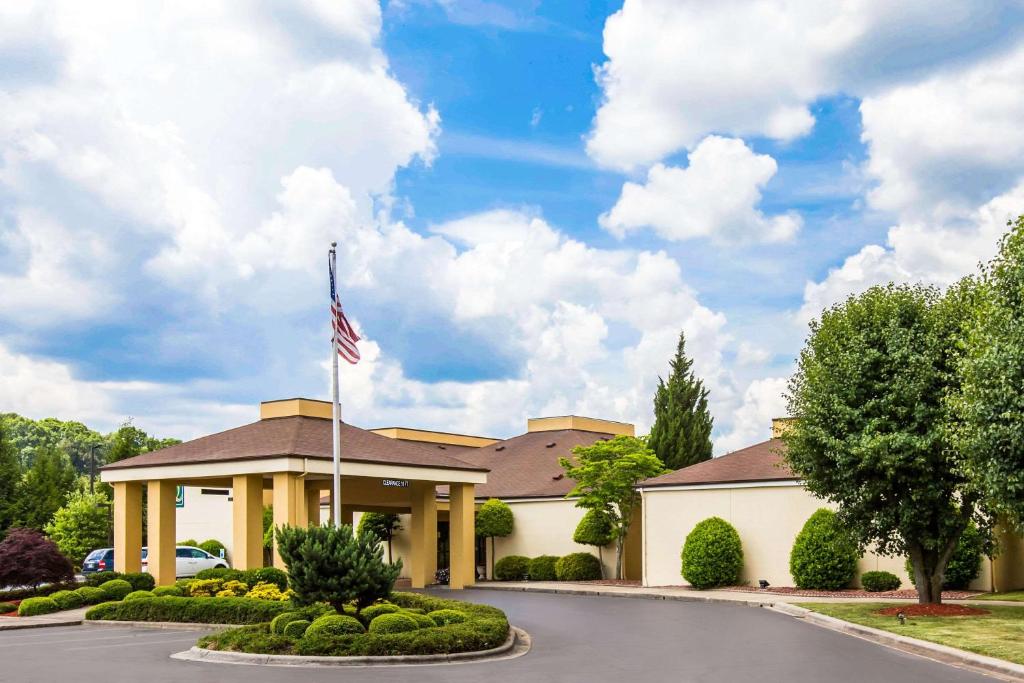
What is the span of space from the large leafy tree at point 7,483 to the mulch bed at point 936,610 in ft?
164

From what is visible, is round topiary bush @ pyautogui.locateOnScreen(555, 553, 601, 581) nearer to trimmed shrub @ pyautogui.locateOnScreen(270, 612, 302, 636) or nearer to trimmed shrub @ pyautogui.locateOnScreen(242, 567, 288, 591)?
trimmed shrub @ pyautogui.locateOnScreen(242, 567, 288, 591)

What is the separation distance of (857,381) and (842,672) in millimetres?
10279

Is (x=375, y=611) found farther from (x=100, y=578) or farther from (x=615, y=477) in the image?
(x=615, y=477)

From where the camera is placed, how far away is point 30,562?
31156 mm

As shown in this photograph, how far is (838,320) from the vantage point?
2608 centimetres

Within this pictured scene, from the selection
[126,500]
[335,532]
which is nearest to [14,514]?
[126,500]

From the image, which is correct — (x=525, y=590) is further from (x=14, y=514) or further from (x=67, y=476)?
(x=67, y=476)

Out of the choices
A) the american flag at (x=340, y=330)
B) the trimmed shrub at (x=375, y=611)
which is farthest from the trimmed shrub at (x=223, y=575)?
the trimmed shrub at (x=375, y=611)

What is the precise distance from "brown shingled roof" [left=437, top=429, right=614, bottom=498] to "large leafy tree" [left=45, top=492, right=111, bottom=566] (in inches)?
771

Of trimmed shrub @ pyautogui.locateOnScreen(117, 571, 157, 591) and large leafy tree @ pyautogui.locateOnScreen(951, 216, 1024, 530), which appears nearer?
large leafy tree @ pyautogui.locateOnScreen(951, 216, 1024, 530)

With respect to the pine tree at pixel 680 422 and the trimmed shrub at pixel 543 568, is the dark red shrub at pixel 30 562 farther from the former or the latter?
the pine tree at pixel 680 422

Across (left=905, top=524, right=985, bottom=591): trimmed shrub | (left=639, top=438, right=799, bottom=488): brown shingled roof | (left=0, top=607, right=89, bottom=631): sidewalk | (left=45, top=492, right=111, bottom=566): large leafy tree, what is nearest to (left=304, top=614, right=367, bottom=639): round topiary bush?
(left=0, top=607, right=89, bottom=631): sidewalk

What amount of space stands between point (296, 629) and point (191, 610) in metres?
7.54

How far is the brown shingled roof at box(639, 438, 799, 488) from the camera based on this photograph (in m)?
37.0
